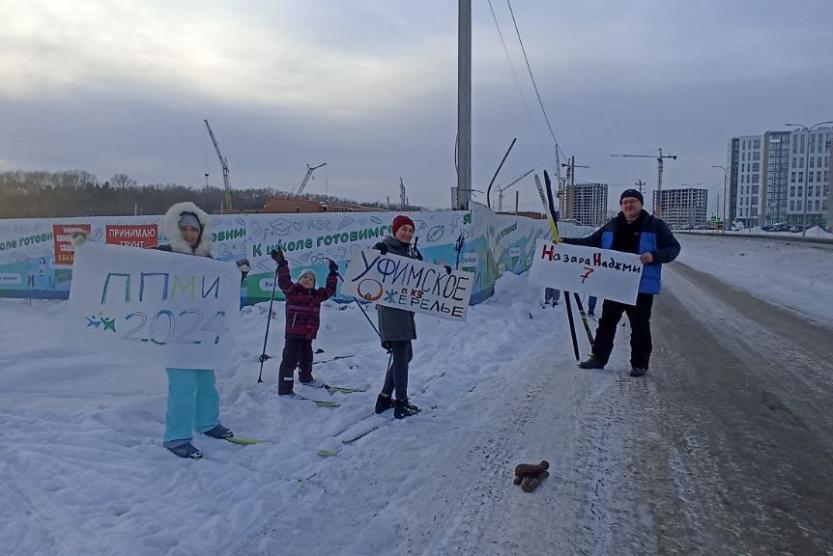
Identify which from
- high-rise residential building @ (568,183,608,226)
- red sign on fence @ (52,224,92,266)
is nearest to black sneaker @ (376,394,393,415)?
red sign on fence @ (52,224,92,266)

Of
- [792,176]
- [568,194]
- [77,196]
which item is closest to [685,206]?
[792,176]

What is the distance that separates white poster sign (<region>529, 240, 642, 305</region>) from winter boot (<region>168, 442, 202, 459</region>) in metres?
4.37

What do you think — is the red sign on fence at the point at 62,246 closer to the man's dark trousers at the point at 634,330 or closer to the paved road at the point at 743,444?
the man's dark trousers at the point at 634,330

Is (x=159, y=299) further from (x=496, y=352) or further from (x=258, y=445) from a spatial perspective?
(x=496, y=352)

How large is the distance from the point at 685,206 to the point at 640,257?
133804 mm

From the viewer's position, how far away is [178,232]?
14.8 ft

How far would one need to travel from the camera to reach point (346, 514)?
11.4 ft

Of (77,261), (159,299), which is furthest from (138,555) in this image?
(77,261)

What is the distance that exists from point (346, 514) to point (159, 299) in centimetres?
216

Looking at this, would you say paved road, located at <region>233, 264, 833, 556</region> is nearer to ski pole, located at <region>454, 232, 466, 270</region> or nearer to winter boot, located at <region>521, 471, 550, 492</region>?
winter boot, located at <region>521, 471, 550, 492</region>

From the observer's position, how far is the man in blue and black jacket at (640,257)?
A: 6547 mm

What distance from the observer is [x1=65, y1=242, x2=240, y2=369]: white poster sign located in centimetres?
429

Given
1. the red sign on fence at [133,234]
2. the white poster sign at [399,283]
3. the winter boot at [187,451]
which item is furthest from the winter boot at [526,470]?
the red sign on fence at [133,234]

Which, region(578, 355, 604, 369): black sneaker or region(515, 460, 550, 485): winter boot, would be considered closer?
region(515, 460, 550, 485): winter boot
